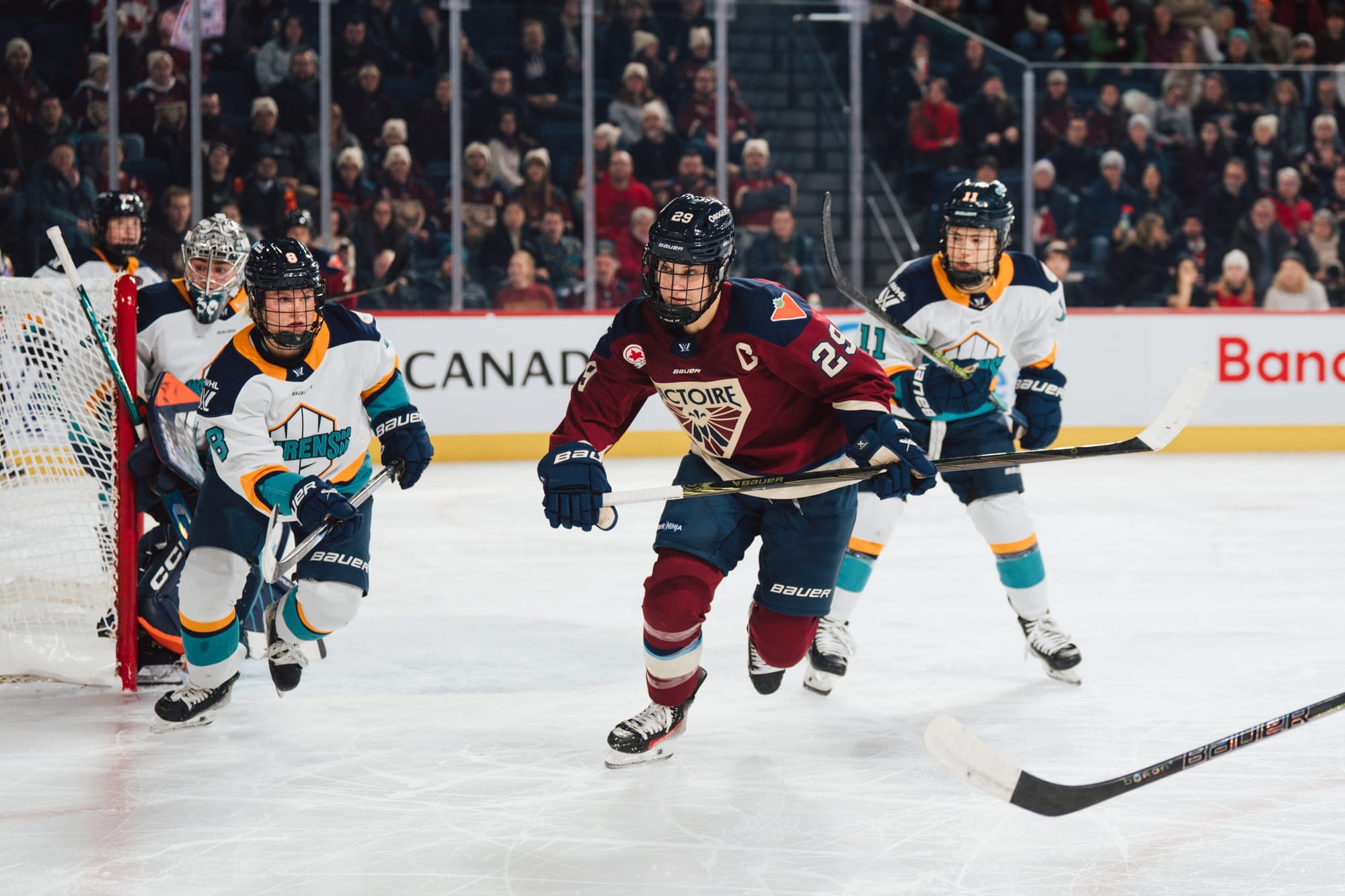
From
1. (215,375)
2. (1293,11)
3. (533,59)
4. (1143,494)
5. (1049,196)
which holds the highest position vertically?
(1293,11)

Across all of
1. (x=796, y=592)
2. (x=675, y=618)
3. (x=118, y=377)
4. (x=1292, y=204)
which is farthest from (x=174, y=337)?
(x=1292, y=204)

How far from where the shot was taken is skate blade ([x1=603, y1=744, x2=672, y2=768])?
2809 mm

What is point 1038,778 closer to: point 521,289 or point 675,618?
point 675,618

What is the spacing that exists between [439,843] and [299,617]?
903 mm

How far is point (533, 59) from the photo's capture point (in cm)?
780

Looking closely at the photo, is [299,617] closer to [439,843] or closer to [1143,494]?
[439,843]

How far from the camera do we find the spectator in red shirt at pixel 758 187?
7.94 m

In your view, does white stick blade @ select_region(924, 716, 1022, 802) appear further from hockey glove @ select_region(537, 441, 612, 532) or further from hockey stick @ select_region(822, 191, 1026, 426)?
hockey stick @ select_region(822, 191, 1026, 426)

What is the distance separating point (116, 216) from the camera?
462cm

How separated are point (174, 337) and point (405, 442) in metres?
0.77

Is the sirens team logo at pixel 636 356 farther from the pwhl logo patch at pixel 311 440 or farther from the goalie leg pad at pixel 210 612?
the goalie leg pad at pixel 210 612

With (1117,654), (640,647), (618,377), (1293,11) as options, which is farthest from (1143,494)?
(1293,11)

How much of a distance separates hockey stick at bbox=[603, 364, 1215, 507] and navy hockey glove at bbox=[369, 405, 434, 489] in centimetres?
49

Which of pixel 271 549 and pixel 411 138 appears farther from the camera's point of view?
pixel 411 138
